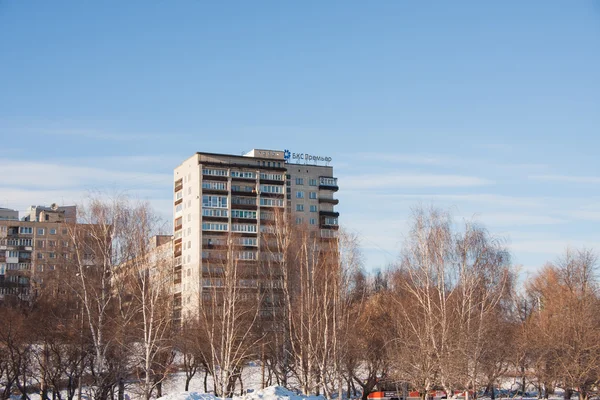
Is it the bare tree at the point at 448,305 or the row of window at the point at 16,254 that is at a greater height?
the row of window at the point at 16,254

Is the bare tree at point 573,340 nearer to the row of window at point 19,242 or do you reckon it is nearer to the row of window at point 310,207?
the row of window at point 310,207

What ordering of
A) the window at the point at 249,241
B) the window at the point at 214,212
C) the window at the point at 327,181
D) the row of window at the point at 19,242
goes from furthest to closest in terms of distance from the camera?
the row of window at the point at 19,242 → the window at the point at 327,181 → the window at the point at 214,212 → the window at the point at 249,241

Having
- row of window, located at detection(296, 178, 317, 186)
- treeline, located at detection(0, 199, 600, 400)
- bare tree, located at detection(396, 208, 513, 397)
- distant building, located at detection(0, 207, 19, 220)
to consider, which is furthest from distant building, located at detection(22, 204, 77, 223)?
bare tree, located at detection(396, 208, 513, 397)

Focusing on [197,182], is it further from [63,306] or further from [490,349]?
[490,349]

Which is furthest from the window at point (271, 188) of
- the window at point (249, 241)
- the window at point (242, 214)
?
the window at point (249, 241)

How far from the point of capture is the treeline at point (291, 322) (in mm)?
47156

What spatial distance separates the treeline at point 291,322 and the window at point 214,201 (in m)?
43.6

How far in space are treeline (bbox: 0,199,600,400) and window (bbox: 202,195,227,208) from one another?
43.6m

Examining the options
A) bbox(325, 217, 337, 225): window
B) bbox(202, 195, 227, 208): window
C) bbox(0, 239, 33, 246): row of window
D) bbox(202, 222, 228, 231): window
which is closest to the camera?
bbox(202, 222, 228, 231): window

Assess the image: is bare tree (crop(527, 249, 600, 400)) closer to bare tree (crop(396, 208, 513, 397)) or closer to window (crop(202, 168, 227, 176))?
bare tree (crop(396, 208, 513, 397))

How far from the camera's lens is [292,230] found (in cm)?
6444

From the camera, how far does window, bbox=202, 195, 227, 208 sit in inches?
4218

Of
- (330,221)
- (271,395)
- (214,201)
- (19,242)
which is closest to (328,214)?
(330,221)

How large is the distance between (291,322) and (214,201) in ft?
170
